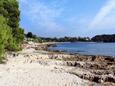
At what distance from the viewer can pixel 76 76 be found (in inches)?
1315

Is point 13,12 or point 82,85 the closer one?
point 82,85

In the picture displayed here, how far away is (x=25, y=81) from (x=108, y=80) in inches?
294

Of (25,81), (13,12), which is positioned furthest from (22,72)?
(13,12)

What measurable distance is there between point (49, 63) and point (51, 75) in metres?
11.1

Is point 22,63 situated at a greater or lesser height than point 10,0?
lesser

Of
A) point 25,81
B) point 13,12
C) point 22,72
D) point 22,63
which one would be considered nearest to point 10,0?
point 13,12

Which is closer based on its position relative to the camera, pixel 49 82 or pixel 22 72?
pixel 49 82

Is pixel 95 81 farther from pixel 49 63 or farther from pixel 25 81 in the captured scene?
pixel 49 63

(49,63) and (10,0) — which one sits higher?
(10,0)

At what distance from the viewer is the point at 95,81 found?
3100cm

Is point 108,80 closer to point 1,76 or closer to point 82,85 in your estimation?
point 82,85

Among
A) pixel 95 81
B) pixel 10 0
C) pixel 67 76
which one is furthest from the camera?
pixel 10 0

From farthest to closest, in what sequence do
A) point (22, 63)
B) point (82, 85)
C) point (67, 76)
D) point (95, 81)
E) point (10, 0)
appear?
point (10, 0) < point (22, 63) < point (67, 76) < point (95, 81) < point (82, 85)

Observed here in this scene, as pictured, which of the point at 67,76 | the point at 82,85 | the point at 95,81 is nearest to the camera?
the point at 82,85
